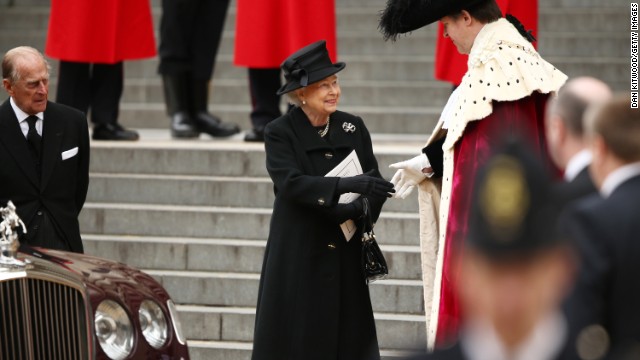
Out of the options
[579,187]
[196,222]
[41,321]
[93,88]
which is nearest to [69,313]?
[41,321]

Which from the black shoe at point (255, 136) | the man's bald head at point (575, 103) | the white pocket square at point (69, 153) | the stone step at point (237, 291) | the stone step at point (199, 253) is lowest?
the stone step at point (237, 291)

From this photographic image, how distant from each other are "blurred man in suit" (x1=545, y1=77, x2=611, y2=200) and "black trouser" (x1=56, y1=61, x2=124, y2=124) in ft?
19.7

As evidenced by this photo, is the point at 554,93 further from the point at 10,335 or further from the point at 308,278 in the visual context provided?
the point at 10,335

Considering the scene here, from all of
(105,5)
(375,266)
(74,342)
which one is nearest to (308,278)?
(375,266)

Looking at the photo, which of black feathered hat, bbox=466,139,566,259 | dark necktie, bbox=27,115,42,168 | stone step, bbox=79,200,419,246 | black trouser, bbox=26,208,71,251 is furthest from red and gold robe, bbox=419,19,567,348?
black feathered hat, bbox=466,139,566,259

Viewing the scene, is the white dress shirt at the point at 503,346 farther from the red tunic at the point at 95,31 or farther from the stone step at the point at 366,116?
the stone step at the point at 366,116

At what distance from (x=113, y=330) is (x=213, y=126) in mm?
4615

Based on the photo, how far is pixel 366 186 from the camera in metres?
5.45

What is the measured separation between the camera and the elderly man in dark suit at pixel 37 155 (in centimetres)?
600

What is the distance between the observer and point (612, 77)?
10.7m

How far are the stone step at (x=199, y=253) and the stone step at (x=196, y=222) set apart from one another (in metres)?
0.06

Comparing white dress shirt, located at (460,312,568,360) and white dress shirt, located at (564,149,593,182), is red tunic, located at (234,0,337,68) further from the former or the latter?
white dress shirt, located at (460,312,568,360)

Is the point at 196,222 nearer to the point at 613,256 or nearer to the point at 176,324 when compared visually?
the point at 176,324

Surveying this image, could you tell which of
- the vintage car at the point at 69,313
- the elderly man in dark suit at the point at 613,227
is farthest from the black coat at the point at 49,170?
the elderly man in dark suit at the point at 613,227
